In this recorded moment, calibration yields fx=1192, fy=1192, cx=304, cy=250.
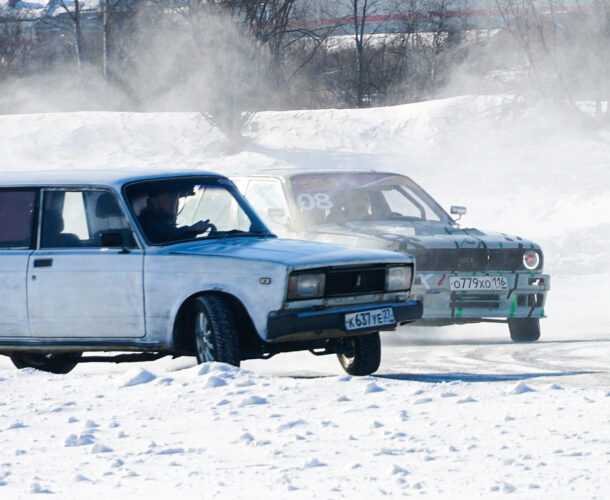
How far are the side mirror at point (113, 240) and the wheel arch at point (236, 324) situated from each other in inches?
23.9

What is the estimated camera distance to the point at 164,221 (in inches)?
320

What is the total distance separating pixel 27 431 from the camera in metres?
6.00

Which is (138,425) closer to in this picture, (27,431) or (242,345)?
(27,431)

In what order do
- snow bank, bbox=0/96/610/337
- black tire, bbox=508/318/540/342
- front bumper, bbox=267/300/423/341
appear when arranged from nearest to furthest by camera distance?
1. front bumper, bbox=267/300/423/341
2. black tire, bbox=508/318/540/342
3. snow bank, bbox=0/96/610/337

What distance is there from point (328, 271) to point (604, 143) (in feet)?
65.0

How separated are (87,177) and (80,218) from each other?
1.11 ft

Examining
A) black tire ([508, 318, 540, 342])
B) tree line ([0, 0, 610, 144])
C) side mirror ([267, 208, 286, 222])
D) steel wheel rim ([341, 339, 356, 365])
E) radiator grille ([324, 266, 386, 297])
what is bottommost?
black tire ([508, 318, 540, 342])

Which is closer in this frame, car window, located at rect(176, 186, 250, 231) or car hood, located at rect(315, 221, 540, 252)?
car window, located at rect(176, 186, 250, 231)

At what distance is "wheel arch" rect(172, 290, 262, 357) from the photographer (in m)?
7.61

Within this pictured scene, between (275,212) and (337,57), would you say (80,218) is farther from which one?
(337,57)

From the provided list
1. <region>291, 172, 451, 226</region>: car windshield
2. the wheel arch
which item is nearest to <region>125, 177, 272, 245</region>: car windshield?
the wheel arch

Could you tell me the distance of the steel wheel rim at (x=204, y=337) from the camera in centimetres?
752

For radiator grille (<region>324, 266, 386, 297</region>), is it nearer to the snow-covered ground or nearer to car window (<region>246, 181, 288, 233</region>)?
the snow-covered ground

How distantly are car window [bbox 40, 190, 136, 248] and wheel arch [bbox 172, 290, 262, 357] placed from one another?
62cm
